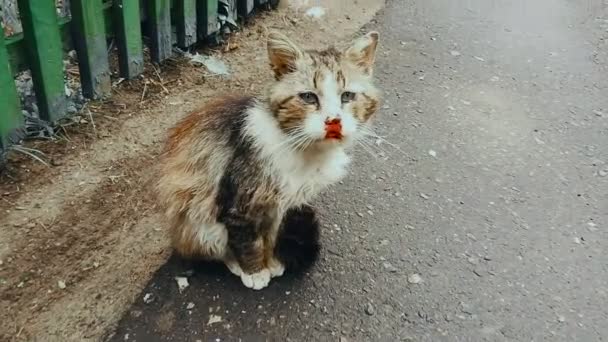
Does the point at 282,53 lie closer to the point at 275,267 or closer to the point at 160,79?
the point at 275,267

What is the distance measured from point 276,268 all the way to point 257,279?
0.11 metres

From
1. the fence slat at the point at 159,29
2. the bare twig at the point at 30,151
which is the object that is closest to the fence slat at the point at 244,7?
the fence slat at the point at 159,29

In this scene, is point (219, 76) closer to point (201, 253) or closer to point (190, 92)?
point (190, 92)

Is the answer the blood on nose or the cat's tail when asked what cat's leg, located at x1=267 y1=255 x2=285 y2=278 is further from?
the blood on nose

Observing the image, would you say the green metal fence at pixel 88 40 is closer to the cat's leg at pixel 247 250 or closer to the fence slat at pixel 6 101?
the fence slat at pixel 6 101

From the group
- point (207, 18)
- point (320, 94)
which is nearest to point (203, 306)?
point (320, 94)

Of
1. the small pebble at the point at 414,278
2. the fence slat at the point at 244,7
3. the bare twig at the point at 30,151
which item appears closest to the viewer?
the small pebble at the point at 414,278

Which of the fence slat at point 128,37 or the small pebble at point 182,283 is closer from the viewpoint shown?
the small pebble at point 182,283

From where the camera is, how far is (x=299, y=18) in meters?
5.20

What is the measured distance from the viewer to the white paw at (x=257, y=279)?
9.14 feet

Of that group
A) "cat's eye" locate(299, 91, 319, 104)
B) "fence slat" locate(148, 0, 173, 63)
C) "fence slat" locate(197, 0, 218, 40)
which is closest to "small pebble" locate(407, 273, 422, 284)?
"cat's eye" locate(299, 91, 319, 104)

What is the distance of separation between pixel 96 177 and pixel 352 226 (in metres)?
1.45

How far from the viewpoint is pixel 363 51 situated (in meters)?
2.51

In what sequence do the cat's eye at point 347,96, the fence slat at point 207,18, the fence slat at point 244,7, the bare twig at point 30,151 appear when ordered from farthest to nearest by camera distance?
the fence slat at point 244,7 < the fence slat at point 207,18 < the bare twig at point 30,151 < the cat's eye at point 347,96
